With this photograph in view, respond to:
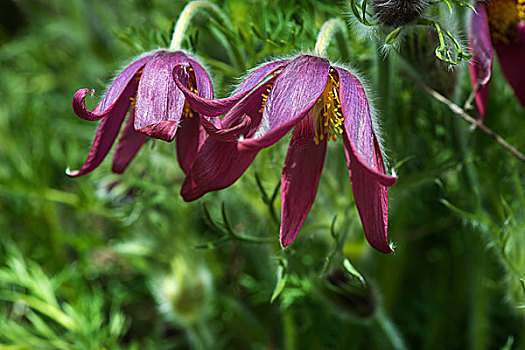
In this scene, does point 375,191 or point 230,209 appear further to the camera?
point 230,209

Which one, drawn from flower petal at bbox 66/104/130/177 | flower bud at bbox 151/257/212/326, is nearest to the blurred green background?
flower bud at bbox 151/257/212/326

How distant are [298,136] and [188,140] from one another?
6.0 inches

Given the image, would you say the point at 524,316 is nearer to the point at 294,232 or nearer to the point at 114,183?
the point at 294,232

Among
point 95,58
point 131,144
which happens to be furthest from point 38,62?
point 131,144

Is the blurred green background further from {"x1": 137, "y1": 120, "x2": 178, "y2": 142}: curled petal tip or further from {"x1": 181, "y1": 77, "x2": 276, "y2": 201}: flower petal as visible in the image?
{"x1": 137, "y1": 120, "x2": 178, "y2": 142}: curled petal tip

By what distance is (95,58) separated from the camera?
1591 mm

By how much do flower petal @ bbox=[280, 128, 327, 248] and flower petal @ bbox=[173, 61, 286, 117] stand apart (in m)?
0.11

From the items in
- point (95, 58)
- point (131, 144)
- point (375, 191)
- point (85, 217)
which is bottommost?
point (85, 217)

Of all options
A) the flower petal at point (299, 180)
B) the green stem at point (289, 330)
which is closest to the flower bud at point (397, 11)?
the flower petal at point (299, 180)

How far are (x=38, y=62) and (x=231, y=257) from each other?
971 mm

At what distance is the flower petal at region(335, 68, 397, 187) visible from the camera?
63cm

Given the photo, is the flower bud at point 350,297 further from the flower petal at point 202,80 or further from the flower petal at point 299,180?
the flower petal at point 202,80

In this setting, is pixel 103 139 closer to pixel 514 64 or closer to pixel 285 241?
pixel 285 241

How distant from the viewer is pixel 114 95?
716mm
